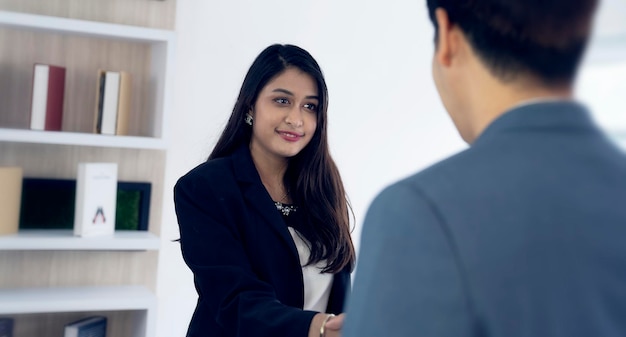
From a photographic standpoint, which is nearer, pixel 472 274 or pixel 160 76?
pixel 472 274

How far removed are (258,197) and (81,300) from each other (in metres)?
1.05

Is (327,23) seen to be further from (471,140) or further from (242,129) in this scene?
Answer: (471,140)

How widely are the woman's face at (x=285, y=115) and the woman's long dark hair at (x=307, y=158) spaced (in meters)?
0.02

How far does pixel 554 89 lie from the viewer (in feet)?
2.02

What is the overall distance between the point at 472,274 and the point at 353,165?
10.9 ft

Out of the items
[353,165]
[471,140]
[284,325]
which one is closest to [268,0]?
[353,165]

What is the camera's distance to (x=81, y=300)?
2584 millimetres

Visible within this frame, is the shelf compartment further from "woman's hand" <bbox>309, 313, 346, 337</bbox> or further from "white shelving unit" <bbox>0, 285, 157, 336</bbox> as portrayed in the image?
"woman's hand" <bbox>309, 313, 346, 337</bbox>

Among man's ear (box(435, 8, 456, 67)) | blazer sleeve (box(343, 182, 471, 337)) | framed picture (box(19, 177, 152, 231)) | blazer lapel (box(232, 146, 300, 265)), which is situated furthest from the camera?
framed picture (box(19, 177, 152, 231))

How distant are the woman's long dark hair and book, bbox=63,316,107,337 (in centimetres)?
105

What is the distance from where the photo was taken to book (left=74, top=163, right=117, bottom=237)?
262cm

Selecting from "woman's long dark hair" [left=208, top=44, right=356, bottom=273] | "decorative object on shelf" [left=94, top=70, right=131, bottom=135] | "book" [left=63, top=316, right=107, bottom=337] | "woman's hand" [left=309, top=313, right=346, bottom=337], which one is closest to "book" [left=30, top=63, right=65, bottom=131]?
"decorative object on shelf" [left=94, top=70, right=131, bottom=135]

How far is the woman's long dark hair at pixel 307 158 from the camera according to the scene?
1.96m

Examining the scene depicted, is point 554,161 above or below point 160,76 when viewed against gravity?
below
